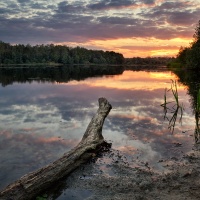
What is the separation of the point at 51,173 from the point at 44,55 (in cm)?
16151

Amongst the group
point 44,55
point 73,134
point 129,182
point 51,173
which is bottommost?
point 129,182

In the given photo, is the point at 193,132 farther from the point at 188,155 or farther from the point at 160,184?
the point at 160,184

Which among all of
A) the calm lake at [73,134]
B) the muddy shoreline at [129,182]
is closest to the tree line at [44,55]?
the calm lake at [73,134]

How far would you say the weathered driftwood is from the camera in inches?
245

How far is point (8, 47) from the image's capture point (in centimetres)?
16100

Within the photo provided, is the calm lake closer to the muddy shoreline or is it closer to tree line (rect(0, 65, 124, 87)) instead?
the muddy shoreline

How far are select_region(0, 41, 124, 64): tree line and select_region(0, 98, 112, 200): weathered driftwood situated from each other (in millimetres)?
139804

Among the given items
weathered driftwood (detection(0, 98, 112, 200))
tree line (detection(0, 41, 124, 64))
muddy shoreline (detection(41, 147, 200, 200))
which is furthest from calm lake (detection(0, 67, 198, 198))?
tree line (detection(0, 41, 124, 64))

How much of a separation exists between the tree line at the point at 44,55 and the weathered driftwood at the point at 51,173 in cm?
13980

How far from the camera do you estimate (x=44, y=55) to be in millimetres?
163500

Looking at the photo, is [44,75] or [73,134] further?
[44,75]

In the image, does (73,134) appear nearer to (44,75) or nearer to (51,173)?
(51,173)

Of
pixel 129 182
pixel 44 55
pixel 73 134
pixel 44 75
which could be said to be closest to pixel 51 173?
pixel 129 182

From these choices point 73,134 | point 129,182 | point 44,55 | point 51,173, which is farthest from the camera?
point 44,55
